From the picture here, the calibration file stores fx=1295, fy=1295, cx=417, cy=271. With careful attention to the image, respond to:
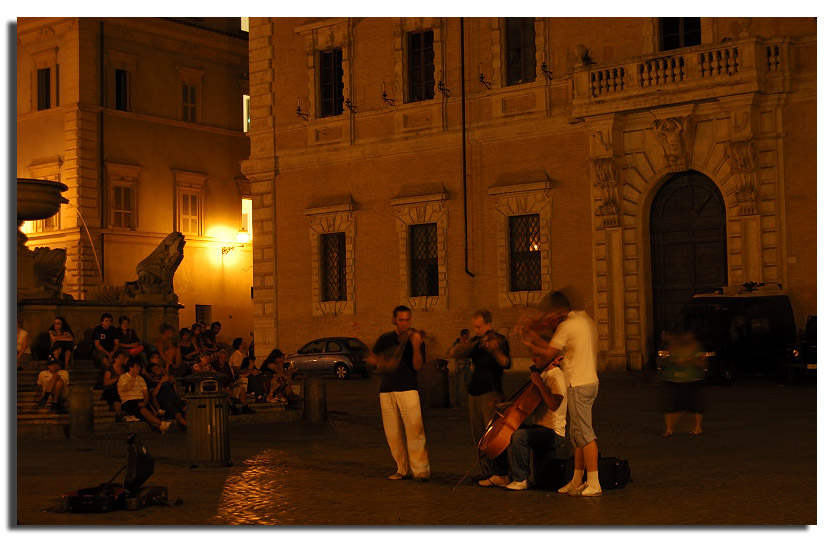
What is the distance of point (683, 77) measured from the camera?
28.3 metres

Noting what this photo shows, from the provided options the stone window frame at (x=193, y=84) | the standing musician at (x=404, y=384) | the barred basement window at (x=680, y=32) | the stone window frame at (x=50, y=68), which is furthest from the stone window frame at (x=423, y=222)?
the standing musician at (x=404, y=384)

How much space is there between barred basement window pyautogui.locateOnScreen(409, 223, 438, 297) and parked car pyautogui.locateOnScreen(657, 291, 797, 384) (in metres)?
9.39

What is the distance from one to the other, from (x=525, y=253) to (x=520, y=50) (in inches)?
198

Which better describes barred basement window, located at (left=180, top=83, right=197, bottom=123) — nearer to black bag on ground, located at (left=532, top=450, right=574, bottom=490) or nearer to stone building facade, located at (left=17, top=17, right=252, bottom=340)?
stone building facade, located at (left=17, top=17, right=252, bottom=340)

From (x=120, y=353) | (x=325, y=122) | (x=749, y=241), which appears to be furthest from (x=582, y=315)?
(x=325, y=122)

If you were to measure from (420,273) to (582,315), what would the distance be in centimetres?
2287

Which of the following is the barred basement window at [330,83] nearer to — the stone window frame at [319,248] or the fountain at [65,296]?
the stone window frame at [319,248]

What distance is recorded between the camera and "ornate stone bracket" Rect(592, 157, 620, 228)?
29797 millimetres

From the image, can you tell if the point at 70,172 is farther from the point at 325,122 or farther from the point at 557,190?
the point at 557,190

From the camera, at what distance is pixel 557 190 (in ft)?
102

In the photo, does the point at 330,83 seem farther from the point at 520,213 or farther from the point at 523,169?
the point at 520,213

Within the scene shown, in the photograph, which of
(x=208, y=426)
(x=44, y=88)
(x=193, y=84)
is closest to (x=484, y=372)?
(x=208, y=426)

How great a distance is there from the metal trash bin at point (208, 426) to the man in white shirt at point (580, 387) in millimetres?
4224

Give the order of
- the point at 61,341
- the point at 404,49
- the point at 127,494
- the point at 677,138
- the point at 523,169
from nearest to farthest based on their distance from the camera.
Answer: the point at 127,494, the point at 61,341, the point at 677,138, the point at 523,169, the point at 404,49
